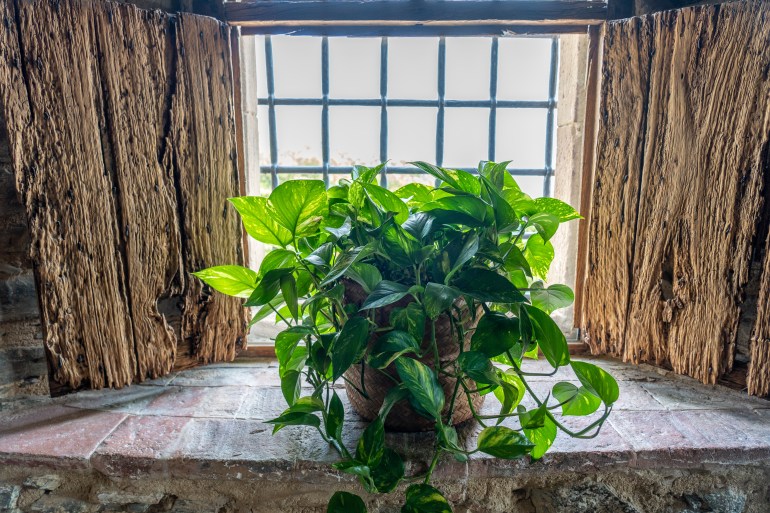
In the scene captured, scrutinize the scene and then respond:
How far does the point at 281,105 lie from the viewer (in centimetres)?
131

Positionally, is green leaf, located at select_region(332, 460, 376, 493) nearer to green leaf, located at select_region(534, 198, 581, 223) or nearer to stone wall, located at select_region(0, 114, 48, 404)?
green leaf, located at select_region(534, 198, 581, 223)

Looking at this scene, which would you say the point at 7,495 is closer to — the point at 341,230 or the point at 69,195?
the point at 69,195

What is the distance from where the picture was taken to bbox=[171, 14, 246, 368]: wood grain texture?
3.38 ft

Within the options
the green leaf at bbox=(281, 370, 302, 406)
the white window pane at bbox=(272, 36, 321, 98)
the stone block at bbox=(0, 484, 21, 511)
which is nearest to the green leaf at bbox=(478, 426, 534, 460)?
the green leaf at bbox=(281, 370, 302, 406)

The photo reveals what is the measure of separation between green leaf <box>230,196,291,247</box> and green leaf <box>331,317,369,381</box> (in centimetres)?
20

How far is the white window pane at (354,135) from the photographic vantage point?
1.32m

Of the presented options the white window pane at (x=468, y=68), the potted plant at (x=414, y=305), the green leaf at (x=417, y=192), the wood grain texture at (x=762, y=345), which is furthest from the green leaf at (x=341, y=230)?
the wood grain texture at (x=762, y=345)

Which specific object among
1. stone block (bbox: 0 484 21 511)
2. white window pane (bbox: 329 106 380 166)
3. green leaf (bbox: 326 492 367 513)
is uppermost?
white window pane (bbox: 329 106 380 166)

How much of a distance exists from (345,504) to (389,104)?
3.09 ft

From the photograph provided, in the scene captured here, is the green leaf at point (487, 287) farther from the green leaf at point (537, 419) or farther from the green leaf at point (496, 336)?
the green leaf at point (537, 419)

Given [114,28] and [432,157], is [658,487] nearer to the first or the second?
[432,157]

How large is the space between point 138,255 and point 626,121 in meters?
1.06

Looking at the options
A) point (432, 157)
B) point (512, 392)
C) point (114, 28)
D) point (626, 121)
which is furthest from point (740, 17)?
point (114, 28)

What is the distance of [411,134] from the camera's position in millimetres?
1329
